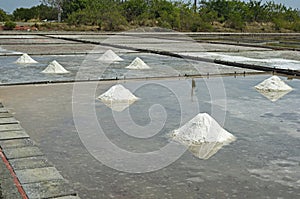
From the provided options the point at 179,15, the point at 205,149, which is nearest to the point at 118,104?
the point at 205,149

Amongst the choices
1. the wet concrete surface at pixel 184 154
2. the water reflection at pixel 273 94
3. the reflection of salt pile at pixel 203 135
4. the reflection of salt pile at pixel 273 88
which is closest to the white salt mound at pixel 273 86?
the reflection of salt pile at pixel 273 88

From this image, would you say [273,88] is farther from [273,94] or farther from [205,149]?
[205,149]

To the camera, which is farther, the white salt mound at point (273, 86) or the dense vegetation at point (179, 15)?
the dense vegetation at point (179, 15)

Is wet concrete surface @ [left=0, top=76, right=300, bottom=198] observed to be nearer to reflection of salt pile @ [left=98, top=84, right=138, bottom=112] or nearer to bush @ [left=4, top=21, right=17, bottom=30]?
reflection of salt pile @ [left=98, top=84, right=138, bottom=112]

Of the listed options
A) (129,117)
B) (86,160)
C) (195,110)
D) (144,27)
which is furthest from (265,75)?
(144,27)

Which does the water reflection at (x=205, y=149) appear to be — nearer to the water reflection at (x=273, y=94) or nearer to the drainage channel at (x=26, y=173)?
the drainage channel at (x=26, y=173)

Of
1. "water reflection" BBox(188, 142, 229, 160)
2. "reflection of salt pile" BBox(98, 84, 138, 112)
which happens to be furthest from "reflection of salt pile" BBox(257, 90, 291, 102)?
"water reflection" BBox(188, 142, 229, 160)

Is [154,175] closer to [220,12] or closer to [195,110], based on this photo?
[195,110]

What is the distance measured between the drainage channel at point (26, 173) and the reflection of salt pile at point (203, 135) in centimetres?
120

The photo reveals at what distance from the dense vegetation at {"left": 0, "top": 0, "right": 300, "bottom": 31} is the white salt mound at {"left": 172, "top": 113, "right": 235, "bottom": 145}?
25.1 meters

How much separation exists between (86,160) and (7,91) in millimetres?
3088

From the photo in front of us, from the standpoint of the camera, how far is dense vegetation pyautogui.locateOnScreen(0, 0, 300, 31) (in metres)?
29.5

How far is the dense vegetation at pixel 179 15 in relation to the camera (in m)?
29.5

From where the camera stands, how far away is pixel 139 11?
32938mm
